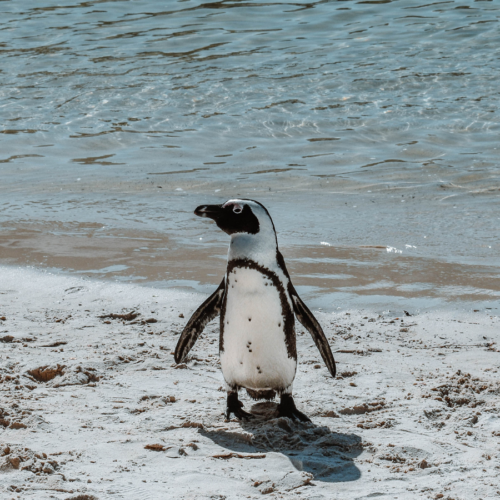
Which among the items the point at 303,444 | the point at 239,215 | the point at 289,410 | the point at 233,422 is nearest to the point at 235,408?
the point at 233,422

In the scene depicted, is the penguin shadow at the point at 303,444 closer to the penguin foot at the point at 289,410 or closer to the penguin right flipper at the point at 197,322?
the penguin foot at the point at 289,410

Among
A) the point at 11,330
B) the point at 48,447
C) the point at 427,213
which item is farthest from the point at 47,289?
the point at 427,213

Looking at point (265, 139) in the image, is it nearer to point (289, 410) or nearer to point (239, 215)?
point (239, 215)

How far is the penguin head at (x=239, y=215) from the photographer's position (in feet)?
10.1

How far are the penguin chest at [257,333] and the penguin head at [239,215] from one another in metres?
0.17

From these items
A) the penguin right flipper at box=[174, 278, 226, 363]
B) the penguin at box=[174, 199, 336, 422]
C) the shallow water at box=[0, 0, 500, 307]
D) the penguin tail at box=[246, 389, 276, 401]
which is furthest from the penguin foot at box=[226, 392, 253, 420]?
the shallow water at box=[0, 0, 500, 307]

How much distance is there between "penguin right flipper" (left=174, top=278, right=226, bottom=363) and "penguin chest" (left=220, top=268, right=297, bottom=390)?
0.18 meters

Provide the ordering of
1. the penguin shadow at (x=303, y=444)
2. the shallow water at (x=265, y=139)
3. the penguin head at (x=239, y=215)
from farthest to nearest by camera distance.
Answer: the shallow water at (x=265, y=139)
the penguin head at (x=239, y=215)
the penguin shadow at (x=303, y=444)

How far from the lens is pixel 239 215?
3.08 meters

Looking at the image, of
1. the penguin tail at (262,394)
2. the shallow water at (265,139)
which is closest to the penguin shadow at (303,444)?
the penguin tail at (262,394)

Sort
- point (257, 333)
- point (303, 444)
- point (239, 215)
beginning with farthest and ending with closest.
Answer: point (257, 333)
point (239, 215)
point (303, 444)

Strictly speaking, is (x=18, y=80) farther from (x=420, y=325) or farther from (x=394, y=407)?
(x=394, y=407)

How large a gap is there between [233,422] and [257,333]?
37 cm

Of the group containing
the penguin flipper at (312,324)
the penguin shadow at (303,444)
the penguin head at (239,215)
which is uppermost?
the penguin head at (239,215)
